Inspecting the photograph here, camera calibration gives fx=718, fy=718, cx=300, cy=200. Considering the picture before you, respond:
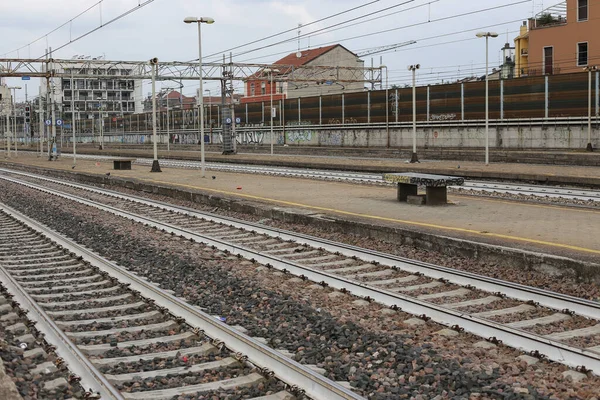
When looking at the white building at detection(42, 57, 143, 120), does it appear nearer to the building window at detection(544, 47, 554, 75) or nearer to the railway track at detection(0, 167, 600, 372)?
the building window at detection(544, 47, 554, 75)

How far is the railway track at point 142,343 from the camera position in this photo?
536 centimetres

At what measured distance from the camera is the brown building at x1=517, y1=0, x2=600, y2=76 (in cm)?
5262

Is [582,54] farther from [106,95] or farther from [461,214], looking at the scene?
[106,95]

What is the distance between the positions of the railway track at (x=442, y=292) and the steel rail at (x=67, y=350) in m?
3.15

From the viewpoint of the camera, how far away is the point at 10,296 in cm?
841

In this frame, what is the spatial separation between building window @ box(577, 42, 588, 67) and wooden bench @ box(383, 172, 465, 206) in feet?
136

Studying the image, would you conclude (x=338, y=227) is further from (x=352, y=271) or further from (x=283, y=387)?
(x=283, y=387)

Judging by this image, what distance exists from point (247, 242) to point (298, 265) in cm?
270

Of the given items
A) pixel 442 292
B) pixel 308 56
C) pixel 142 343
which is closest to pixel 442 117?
pixel 442 292

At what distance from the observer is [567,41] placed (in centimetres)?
5441

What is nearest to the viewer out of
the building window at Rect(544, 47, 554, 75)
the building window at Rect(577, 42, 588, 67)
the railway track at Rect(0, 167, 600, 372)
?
the railway track at Rect(0, 167, 600, 372)

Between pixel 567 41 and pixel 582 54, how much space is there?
5.17ft

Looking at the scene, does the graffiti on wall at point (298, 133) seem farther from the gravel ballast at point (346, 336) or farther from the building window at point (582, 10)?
the gravel ballast at point (346, 336)

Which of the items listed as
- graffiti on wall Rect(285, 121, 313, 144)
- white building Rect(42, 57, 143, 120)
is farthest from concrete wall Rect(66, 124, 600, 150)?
white building Rect(42, 57, 143, 120)
